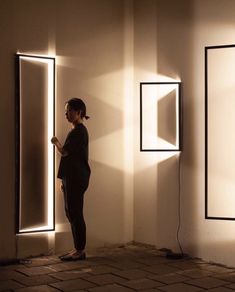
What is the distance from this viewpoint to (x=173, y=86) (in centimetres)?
537

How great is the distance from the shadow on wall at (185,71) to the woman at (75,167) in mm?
1004

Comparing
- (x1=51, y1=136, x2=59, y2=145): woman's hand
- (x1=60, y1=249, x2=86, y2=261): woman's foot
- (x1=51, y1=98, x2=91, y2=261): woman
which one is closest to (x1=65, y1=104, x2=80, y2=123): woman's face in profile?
(x1=51, y1=98, x2=91, y2=261): woman

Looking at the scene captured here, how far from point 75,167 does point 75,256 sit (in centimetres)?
90

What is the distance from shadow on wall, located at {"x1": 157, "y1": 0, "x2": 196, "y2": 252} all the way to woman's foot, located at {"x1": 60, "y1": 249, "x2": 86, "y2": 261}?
996 mm

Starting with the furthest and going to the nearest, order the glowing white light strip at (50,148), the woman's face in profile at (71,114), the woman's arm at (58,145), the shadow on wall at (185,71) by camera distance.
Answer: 1. the glowing white light strip at (50,148)
2. the shadow on wall at (185,71)
3. the woman's face in profile at (71,114)
4. the woman's arm at (58,145)

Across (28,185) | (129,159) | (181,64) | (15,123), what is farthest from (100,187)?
(181,64)

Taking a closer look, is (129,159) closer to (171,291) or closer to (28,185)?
(28,185)

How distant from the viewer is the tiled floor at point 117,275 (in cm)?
427

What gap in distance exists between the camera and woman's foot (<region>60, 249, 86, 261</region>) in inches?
202

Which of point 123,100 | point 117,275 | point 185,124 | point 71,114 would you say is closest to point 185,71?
point 185,124

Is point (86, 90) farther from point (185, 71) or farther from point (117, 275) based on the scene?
point (117, 275)

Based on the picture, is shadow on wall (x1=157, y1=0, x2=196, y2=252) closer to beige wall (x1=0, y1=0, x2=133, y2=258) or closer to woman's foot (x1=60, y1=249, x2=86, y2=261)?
beige wall (x1=0, y1=0, x2=133, y2=258)

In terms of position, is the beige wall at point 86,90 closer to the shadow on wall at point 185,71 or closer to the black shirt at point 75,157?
the black shirt at point 75,157

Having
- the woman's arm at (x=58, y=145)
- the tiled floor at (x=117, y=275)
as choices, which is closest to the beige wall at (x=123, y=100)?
the tiled floor at (x=117, y=275)
